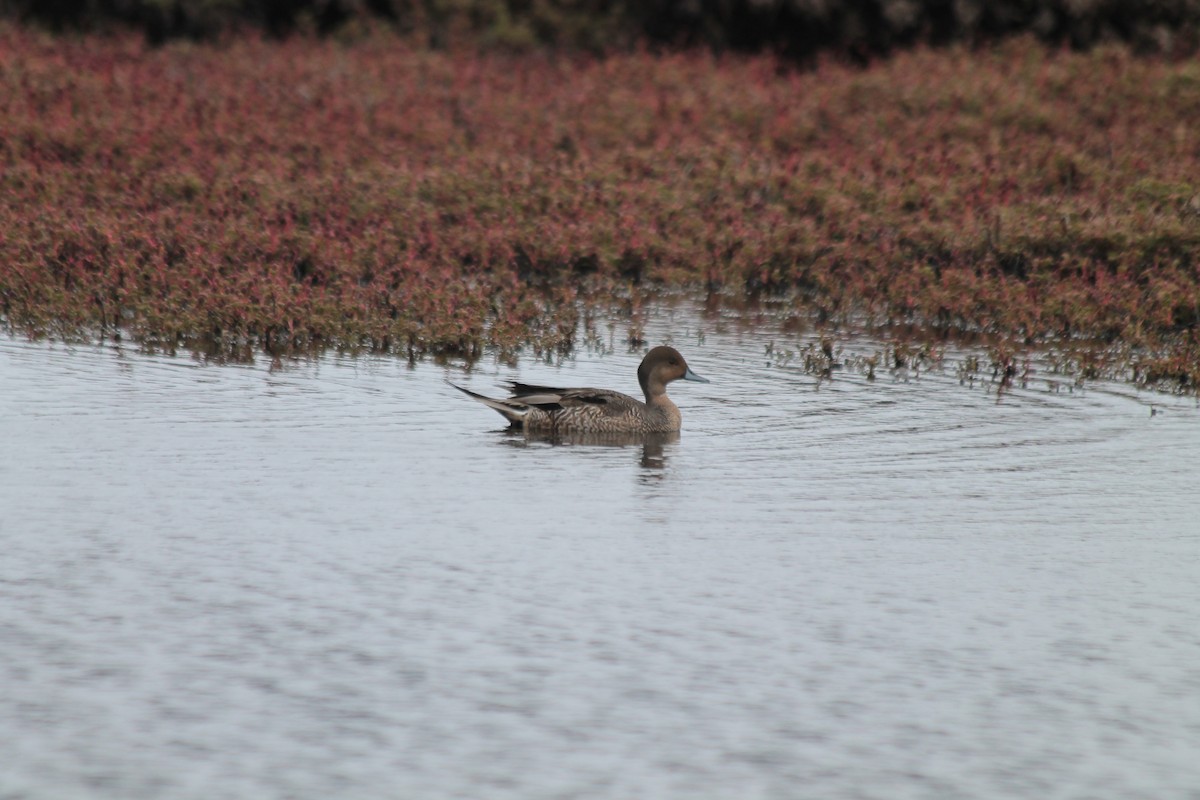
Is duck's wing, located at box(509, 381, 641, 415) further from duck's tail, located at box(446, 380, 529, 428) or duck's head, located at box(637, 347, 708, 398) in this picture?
duck's head, located at box(637, 347, 708, 398)

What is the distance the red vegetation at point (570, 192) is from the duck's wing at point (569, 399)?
2.96 m

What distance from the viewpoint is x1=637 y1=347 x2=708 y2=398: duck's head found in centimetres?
1323

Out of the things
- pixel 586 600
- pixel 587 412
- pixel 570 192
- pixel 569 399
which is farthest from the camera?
pixel 570 192

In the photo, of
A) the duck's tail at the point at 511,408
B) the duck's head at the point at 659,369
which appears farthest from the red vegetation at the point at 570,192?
the duck's tail at the point at 511,408

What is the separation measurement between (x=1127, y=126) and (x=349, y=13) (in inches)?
538

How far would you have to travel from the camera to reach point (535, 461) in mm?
11914

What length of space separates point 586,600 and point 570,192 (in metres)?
12.7

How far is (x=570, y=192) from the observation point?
824 inches

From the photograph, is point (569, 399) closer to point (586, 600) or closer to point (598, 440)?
point (598, 440)

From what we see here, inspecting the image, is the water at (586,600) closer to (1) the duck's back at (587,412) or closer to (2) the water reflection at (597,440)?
(2) the water reflection at (597,440)

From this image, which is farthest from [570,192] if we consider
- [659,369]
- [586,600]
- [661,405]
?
[586,600]

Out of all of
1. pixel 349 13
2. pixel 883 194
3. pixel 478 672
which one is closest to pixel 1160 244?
pixel 883 194

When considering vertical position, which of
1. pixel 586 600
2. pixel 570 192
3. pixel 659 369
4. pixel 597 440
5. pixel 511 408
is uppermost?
pixel 570 192

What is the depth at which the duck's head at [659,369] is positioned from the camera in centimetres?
1323
